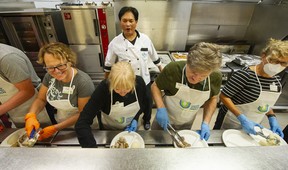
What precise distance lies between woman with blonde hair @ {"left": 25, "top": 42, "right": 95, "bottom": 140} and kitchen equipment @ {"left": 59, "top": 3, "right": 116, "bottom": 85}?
1677 mm

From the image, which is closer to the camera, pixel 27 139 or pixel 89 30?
pixel 27 139

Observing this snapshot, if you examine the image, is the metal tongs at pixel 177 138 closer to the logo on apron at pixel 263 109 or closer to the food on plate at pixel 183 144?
the food on plate at pixel 183 144

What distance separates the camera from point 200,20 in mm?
3314

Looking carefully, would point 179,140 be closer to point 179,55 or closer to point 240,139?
point 240,139

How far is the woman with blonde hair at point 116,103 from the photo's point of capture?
110 centimetres

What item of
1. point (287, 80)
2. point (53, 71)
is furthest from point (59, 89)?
point (287, 80)

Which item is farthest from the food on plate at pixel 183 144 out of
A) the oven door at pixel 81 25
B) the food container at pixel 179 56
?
the oven door at pixel 81 25

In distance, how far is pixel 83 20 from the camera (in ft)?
8.84

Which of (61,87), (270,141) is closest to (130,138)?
(61,87)

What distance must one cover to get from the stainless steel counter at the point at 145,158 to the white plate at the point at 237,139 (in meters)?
0.71

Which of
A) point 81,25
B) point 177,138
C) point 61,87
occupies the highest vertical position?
point 81,25

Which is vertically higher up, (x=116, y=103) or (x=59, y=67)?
(x=59, y=67)

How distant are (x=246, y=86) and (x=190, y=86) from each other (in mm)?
544

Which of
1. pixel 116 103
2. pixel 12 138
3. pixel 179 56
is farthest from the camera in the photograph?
pixel 179 56
